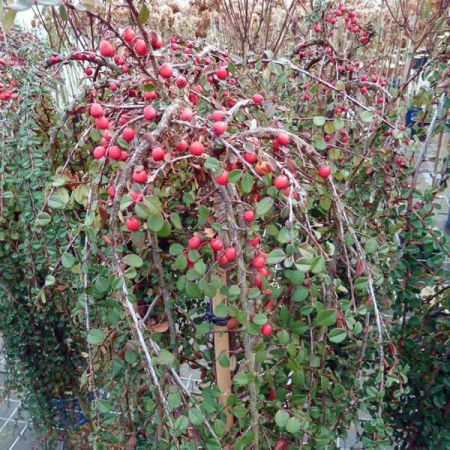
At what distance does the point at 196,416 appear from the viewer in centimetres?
74

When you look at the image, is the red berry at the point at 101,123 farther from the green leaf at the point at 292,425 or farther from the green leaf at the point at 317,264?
the green leaf at the point at 292,425

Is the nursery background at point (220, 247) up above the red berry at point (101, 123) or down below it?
below

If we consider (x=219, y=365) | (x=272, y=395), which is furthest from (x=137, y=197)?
(x=272, y=395)

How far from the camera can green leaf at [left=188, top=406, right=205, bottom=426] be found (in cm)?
74

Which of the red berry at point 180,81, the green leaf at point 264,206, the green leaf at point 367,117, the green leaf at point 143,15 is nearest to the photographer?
the green leaf at point 143,15

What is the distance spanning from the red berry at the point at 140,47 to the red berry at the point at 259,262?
339 millimetres

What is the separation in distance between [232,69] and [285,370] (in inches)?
23.7

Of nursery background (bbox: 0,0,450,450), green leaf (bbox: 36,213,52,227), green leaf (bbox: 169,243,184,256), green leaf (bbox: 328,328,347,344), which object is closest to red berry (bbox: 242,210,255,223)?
nursery background (bbox: 0,0,450,450)

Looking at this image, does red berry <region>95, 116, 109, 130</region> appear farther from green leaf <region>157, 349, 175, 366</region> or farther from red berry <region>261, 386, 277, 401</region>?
red berry <region>261, 386, 277, 401</region>

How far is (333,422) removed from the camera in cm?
98

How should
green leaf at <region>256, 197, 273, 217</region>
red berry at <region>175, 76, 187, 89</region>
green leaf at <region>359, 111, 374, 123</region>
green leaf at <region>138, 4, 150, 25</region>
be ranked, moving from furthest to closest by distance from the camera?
1. green leaf at <region>359, 111, 374, 123</region>
2. red berry at <region>175, 76, 187, 89</region>
3. green leaf at <region>256, 197, 273, 217</region>
4. green leaf at <region>138, 4, 150, 25</region>

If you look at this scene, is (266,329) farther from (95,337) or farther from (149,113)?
(149,113)

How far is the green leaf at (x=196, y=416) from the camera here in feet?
2.41

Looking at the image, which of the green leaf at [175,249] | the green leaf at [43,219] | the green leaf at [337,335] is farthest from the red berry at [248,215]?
the green leaf at [43,219]
